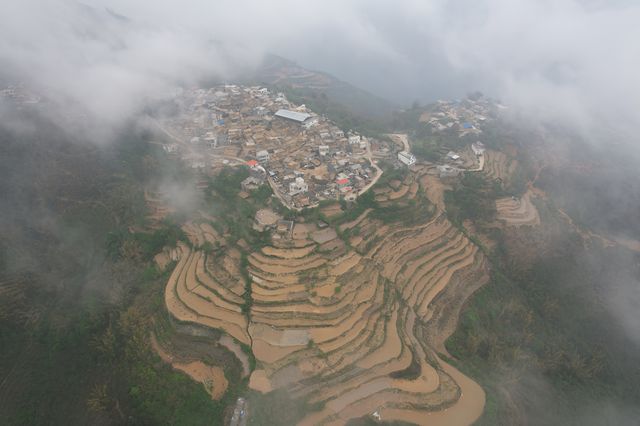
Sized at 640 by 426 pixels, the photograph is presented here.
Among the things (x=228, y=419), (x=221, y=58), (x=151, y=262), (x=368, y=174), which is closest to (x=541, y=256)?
(x=368, y=174)

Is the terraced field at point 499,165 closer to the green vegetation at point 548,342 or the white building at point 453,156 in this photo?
the white building at point 453,156

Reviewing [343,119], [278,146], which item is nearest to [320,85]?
[343,119]

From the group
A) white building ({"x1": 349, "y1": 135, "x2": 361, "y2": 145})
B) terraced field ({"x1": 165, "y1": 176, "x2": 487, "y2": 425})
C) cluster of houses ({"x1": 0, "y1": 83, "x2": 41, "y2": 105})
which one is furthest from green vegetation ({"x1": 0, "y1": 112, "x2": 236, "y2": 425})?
white building ({"x1": 349, "y1": 135, "x2": 361, "y2": 145})

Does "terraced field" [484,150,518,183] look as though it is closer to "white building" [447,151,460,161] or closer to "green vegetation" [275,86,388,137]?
"white building" [447,151,460,161]

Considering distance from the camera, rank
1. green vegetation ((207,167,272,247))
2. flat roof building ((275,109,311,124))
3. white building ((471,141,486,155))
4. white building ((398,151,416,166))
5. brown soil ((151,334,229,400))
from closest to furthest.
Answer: brown soil ((151,334,229,400)) → green vegetation ((207,167,272,247)) → white building ((398,151,416,166)) → flat roof building ((275,109,311,124)) → white building ((471,141,486,155))

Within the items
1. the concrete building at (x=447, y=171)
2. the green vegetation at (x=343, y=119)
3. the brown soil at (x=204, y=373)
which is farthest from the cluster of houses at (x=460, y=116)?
the brown soil at (x=204, y=373)

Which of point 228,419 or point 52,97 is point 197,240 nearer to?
point 228,419

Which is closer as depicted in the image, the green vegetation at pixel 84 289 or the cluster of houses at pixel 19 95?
the green vegetation at pixel 84 289
